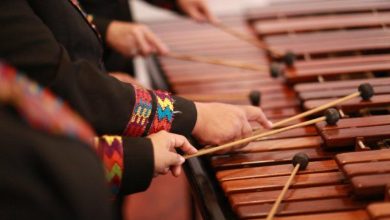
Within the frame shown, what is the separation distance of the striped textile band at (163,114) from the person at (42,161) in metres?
0.41

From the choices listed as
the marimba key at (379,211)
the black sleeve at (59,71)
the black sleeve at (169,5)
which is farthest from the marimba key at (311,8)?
the marimba key at (379,211)

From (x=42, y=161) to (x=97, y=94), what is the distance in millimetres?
406

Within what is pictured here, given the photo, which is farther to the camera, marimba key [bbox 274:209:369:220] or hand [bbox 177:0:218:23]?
hand [bbox 177:0:218:23]

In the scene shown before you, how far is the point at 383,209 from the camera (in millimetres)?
925

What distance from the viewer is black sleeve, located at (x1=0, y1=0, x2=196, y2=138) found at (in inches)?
39.0

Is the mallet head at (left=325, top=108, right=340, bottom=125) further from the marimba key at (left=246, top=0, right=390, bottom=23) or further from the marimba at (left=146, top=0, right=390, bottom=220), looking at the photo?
the marimba key at (left=246, top=0, right=390, bottom=23)

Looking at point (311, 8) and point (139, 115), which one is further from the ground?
point (311, 8)

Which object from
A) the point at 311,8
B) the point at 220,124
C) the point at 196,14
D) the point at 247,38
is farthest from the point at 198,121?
the point at 311,8

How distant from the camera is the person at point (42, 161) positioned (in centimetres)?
68

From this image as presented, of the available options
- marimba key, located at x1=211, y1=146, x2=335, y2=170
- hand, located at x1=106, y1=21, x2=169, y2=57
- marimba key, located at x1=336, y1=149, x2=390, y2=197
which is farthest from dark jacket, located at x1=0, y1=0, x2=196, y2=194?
hand, located at x1=106, y1=21, x2=169, y2=57

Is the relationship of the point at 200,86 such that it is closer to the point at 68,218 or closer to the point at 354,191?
the point at 354,191

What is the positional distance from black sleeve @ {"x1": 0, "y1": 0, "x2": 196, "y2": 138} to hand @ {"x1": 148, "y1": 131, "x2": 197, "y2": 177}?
0.09 metres

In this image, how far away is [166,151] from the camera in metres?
1.06

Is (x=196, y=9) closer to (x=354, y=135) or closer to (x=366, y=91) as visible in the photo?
(x=366, y=91)
